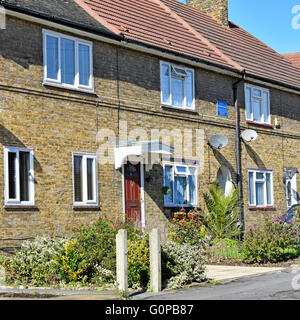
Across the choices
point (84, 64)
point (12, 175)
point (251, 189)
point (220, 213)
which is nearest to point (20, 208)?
point (12, 175)

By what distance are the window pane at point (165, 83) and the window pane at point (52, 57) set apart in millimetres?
4450

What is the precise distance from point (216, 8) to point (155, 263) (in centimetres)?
1861

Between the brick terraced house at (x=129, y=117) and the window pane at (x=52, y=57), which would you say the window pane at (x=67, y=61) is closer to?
the brick terraced house at (x=129, y=117)

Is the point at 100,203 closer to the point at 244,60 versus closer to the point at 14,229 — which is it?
the point at 14,229

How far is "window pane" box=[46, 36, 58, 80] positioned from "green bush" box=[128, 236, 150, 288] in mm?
5762

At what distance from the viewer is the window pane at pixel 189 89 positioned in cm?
2064

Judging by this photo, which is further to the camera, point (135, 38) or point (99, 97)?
point (135, 38)

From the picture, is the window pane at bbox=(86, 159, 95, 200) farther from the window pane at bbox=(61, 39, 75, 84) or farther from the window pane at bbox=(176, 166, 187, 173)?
the window pane at bbox=(176, 166, 187, 173)

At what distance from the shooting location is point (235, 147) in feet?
74.5

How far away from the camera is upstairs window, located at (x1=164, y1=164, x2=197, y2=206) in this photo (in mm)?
19594

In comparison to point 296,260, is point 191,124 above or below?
above
